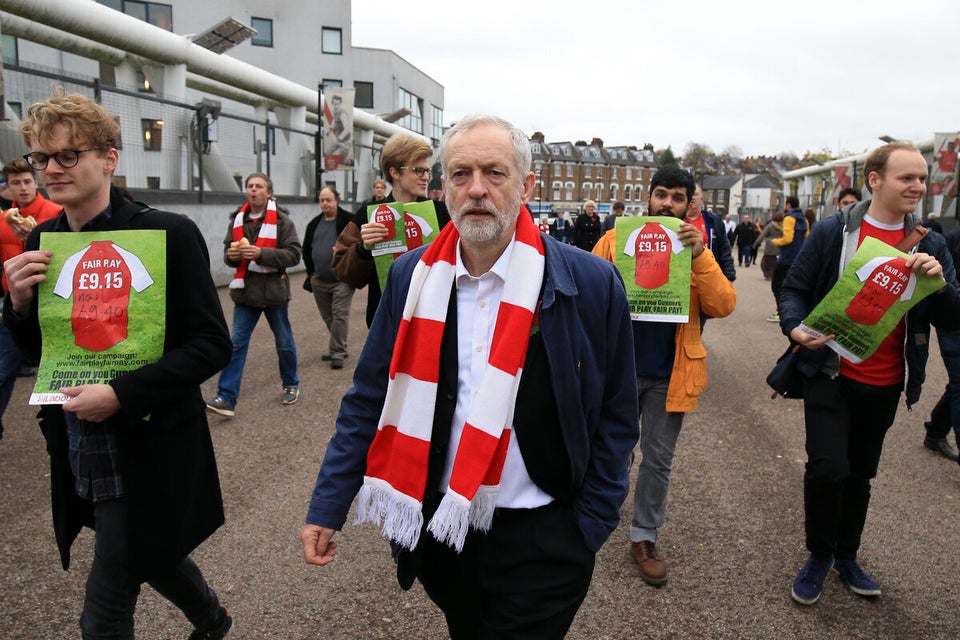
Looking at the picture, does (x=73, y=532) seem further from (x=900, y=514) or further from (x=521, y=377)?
(x=900, y=514)

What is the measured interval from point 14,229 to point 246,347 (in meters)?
2.04

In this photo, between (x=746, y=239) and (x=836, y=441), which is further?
(x=746, y=239)

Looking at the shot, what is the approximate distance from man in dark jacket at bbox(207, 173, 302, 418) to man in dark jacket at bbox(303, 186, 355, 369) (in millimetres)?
1007

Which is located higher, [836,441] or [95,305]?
[95,305]

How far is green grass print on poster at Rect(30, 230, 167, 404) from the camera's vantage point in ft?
7.59

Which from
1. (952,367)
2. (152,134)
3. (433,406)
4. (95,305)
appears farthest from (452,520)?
(152,134)

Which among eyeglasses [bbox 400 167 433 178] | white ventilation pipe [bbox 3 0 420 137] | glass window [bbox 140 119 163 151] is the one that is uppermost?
white ventilation pipe [bbox 3 0 420 137]

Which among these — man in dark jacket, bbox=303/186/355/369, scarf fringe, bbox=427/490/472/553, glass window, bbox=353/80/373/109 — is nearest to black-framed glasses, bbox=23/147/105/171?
scarf fringe, bbox=427/490/472/553

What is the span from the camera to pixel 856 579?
356 centimetres

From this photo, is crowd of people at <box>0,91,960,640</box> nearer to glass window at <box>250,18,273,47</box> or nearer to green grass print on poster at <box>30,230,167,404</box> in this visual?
green grass print on poster at <box>30,230,167,404</box>

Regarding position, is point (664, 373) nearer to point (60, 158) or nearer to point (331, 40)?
point (60, 158)

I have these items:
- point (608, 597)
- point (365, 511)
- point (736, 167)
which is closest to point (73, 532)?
point (365, 511)

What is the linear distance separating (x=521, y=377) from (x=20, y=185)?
223 inches

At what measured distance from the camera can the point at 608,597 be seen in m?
3.50
